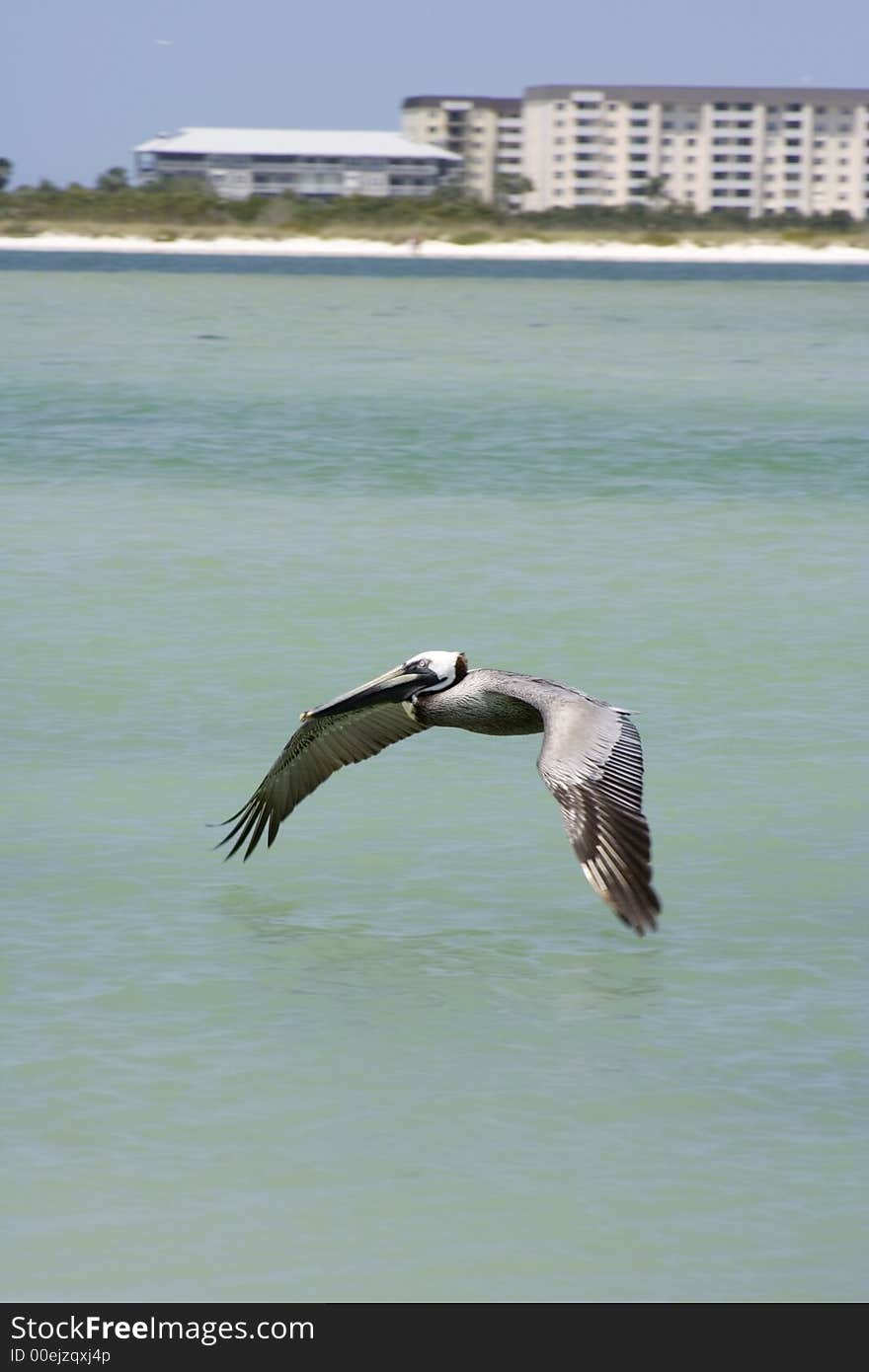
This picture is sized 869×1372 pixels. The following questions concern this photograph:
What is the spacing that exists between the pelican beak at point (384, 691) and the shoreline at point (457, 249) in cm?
8525

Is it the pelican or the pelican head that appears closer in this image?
the pelican

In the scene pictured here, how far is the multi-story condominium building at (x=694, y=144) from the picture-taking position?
163125 millimetres

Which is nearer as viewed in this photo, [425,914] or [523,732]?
[523,732]

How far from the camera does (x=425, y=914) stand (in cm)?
764

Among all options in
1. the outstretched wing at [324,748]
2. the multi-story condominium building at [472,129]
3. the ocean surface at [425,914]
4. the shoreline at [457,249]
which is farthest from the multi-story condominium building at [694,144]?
the outstretched wing at [324,748]

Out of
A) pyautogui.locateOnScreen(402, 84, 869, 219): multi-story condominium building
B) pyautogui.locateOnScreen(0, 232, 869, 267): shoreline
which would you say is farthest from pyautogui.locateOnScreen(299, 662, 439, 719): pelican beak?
pyautogui.locateOnScreen(402, 84, 869, 219): multi-story condominium building

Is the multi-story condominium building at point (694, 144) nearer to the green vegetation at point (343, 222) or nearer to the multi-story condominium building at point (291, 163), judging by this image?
the multi-story condominium building at point (291, 163)

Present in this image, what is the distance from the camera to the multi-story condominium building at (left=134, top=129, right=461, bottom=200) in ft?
447

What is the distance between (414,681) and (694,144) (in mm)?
165425

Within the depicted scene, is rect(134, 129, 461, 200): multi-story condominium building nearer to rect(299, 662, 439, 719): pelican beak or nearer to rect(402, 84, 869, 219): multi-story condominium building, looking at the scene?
rect(402, 84, 869, 219): multi-story condominium building

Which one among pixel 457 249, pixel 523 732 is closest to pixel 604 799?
pixel 523 732

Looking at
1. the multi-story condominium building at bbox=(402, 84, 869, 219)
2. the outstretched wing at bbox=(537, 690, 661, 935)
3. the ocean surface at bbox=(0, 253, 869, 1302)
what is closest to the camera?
the ocean surface at bbox=(0, 253, 869, 1302)

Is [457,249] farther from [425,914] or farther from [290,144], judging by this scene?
[425,914]

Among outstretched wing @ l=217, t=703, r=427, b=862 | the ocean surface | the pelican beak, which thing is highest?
the pelican beak
